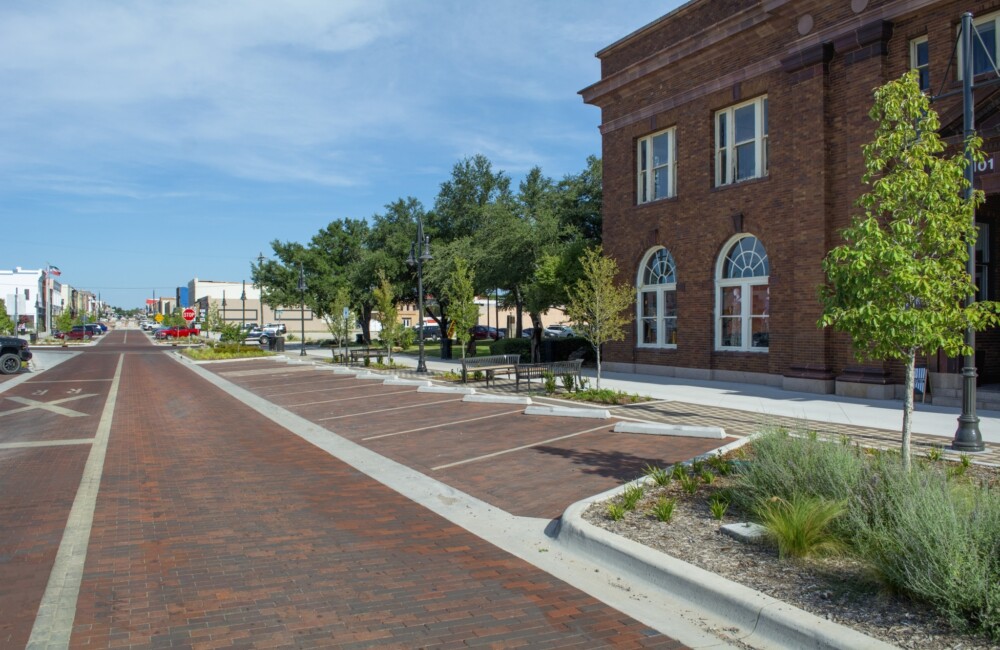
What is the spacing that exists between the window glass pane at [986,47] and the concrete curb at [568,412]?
405 inches

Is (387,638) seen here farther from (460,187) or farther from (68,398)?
(460,187)

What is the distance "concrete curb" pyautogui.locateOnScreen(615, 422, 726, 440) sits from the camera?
1080 cm

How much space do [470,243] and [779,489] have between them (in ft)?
88.6

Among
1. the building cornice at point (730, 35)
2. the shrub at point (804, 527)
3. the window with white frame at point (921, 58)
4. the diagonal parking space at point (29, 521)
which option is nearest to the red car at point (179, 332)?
the building cornice at point (730, 35)

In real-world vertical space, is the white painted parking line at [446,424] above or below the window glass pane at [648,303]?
below

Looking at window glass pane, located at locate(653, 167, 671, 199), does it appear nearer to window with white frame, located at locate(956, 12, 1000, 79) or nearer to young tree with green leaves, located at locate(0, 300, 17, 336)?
window with white frame, located at locate(956, 12, 1000, 79)

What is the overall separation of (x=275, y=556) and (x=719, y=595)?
354 centimetres

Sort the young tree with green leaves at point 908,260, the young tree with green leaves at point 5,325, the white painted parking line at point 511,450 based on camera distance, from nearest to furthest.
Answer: the young tree with green leaves at point 908,260
the white painted parking line at point 511,450
the young tree with green leaves at point 5,325

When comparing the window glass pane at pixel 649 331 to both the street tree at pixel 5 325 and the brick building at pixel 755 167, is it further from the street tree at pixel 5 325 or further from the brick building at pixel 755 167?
the street tree at pixel 5 325

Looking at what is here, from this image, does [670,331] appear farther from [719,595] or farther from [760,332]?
[719,595]

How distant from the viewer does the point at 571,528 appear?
20.8 feet

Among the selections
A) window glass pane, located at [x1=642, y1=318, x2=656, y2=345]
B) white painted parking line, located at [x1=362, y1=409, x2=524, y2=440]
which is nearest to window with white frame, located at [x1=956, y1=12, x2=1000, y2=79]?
window glass pane, located at [x1=642, y1=318, x2=656, y2=345]

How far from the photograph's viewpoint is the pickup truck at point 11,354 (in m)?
→ 28.0

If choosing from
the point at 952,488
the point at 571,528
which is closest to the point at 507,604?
the point at 571,528
